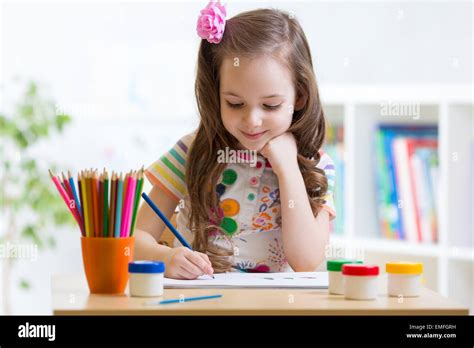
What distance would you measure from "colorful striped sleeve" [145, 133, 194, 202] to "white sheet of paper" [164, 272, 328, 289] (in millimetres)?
344

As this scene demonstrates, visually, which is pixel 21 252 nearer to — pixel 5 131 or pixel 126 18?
pixel 5 131

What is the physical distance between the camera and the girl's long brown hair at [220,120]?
1.48 metres

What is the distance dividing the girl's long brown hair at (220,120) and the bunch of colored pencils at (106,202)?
42 centimetres

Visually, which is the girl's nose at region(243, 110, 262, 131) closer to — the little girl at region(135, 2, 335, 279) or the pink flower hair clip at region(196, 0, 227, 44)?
the little girl at region(135, 2, 335, 279)

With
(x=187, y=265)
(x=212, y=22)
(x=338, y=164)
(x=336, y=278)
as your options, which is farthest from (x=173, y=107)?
(x=336, y=278)

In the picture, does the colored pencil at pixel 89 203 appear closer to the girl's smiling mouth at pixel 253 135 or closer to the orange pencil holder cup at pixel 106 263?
the orange pencil holder cup at pixel 106 263

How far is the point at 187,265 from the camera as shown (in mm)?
1210

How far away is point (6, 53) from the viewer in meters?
3.54

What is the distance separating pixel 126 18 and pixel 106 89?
33 centimetres

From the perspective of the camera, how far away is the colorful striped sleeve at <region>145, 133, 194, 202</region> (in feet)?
5.16

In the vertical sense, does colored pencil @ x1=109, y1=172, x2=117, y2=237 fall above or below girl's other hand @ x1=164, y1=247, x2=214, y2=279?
above

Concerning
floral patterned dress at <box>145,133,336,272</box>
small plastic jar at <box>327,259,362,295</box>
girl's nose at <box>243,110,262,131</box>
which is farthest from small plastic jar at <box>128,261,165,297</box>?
floral patterned dress at <box>145,133,336,272</box>

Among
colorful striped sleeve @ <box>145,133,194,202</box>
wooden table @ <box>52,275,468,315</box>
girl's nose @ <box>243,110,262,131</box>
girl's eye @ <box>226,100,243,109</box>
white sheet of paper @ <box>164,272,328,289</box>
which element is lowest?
wooden table @ <box>52,275,468,315</box>
